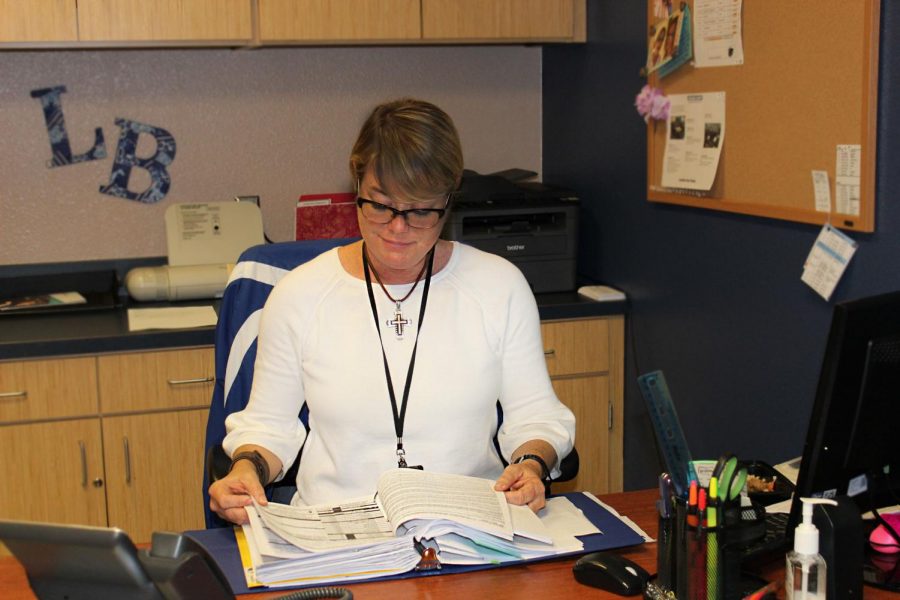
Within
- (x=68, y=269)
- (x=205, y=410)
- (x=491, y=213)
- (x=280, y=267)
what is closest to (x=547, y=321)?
(x=491, y=213)

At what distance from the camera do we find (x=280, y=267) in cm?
212

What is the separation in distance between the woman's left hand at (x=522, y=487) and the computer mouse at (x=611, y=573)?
0.63 feet

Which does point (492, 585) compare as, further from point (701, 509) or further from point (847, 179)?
point (847, 179)

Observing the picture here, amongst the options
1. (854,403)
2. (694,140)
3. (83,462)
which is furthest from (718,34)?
(83,462)

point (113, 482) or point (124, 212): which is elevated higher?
point (124, 212)

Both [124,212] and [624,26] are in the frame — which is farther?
[124,212]

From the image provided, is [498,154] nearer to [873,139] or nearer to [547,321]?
[547,321]

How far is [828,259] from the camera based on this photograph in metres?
2.22

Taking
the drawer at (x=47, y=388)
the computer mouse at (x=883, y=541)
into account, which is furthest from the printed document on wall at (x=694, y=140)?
the drawer at (x=47, y=388)

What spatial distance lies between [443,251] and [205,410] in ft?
3.92

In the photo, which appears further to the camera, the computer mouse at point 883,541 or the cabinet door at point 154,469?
the cabinet door at point 154,469

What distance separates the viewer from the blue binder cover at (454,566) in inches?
56.4

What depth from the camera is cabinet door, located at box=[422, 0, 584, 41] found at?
10.4ft

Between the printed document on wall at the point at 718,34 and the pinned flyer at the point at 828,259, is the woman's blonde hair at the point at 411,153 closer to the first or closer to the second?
the pinned flyer at the point at 828,259
